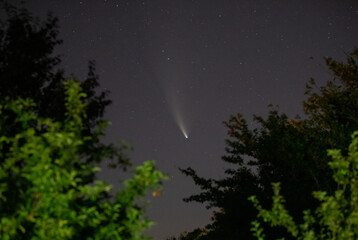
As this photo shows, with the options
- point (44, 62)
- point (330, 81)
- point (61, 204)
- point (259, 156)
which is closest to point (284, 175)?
point (259, 156)

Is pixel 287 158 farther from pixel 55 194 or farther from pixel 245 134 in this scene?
pixel 55 194

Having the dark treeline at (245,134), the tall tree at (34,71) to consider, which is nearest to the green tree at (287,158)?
the dark treeline at (245,134)

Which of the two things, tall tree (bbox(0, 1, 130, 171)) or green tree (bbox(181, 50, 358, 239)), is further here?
green tree (bbox(181, 50, 358, 239))

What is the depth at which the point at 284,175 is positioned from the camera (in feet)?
43.6

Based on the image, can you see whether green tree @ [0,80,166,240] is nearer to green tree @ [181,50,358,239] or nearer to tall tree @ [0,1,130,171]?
tall tree @ [0,1,130,171]

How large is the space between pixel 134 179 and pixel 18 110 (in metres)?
1.68

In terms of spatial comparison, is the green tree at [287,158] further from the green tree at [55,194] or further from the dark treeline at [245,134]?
the green tree at [55,194]

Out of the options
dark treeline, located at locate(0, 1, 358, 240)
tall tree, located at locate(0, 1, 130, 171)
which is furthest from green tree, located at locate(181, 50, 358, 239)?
tall tree, located at locate(0, 1, 130, 171)

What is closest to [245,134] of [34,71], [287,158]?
[287,158]

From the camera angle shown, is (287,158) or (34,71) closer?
(34,71)

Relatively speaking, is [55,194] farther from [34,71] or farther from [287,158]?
[287,158]

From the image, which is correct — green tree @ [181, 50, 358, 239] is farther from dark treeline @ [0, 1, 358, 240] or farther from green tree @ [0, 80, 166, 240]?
green tree @ [0, 80, 166, 240]

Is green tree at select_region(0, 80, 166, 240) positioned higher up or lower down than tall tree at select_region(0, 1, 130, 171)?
lower down

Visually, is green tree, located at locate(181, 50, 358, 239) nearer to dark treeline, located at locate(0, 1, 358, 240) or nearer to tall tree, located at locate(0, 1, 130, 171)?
dark treeline, located at locate(0, 1, 358, 240)
